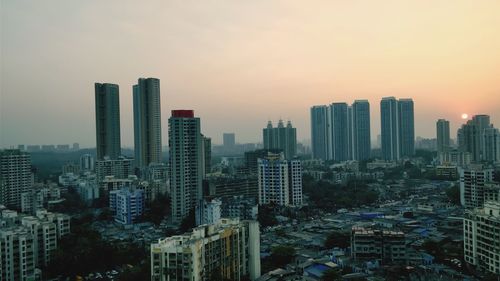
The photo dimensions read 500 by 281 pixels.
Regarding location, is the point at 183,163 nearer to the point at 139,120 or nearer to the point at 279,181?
the point at 279,181

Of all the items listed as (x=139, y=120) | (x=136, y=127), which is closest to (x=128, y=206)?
(x=139, y=120)

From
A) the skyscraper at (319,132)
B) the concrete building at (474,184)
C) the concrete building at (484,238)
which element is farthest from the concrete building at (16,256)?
the skyscraper at (319,132)

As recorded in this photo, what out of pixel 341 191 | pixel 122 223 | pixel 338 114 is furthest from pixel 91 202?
pixel 338 114

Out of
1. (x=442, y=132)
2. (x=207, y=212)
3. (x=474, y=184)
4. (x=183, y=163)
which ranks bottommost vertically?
(x=207, y=212)

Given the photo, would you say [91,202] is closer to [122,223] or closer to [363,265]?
[122,223]

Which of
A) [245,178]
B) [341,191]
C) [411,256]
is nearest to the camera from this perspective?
[411,256]

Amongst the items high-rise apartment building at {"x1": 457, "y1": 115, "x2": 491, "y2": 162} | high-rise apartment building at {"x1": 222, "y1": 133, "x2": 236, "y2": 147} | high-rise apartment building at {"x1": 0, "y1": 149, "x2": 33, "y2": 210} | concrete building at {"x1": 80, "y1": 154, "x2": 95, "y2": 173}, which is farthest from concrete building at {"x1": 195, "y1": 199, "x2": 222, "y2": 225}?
high-rise apartment building at {"x1": 222, "y1": 133, "x2": 236, "y2": 147}
